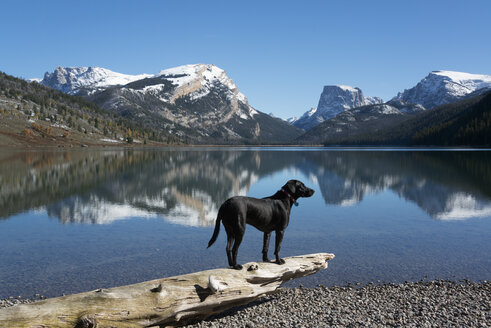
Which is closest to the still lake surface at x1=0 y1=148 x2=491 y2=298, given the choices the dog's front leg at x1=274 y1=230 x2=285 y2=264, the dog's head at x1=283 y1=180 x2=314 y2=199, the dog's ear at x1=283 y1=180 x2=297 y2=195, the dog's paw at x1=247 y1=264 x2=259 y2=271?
the dog's front leg at x1=274 y1=230 x2=285 y2=264

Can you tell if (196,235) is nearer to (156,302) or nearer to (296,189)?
(296,189)

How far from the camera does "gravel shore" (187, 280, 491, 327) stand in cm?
1151

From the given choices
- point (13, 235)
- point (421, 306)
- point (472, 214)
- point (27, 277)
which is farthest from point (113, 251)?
point (472, 214)

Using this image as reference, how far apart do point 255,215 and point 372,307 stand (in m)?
5.38

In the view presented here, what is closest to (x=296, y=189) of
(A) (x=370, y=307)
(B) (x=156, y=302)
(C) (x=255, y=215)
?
(C) (x=255, y=215)

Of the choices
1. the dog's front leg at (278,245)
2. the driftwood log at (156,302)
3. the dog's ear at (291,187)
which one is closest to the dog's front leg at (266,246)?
the dog's front leg at (278,245)

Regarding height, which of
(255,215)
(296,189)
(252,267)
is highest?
(296,189)

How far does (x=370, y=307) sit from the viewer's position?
42.0 feet

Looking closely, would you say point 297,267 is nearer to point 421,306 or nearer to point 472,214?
point 421,306

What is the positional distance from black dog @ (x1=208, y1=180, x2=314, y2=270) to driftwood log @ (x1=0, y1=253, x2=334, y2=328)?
2.35 feet

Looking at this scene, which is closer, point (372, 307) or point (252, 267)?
point (252, 267)

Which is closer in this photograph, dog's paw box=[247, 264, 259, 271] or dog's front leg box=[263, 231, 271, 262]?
dog's paw box=[247, 264, 259, 271]

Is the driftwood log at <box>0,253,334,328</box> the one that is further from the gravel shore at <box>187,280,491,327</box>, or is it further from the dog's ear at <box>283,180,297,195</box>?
the dog's ear at <box>283,180,297,195</box>

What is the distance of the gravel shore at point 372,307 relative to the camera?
1151 centimetres
